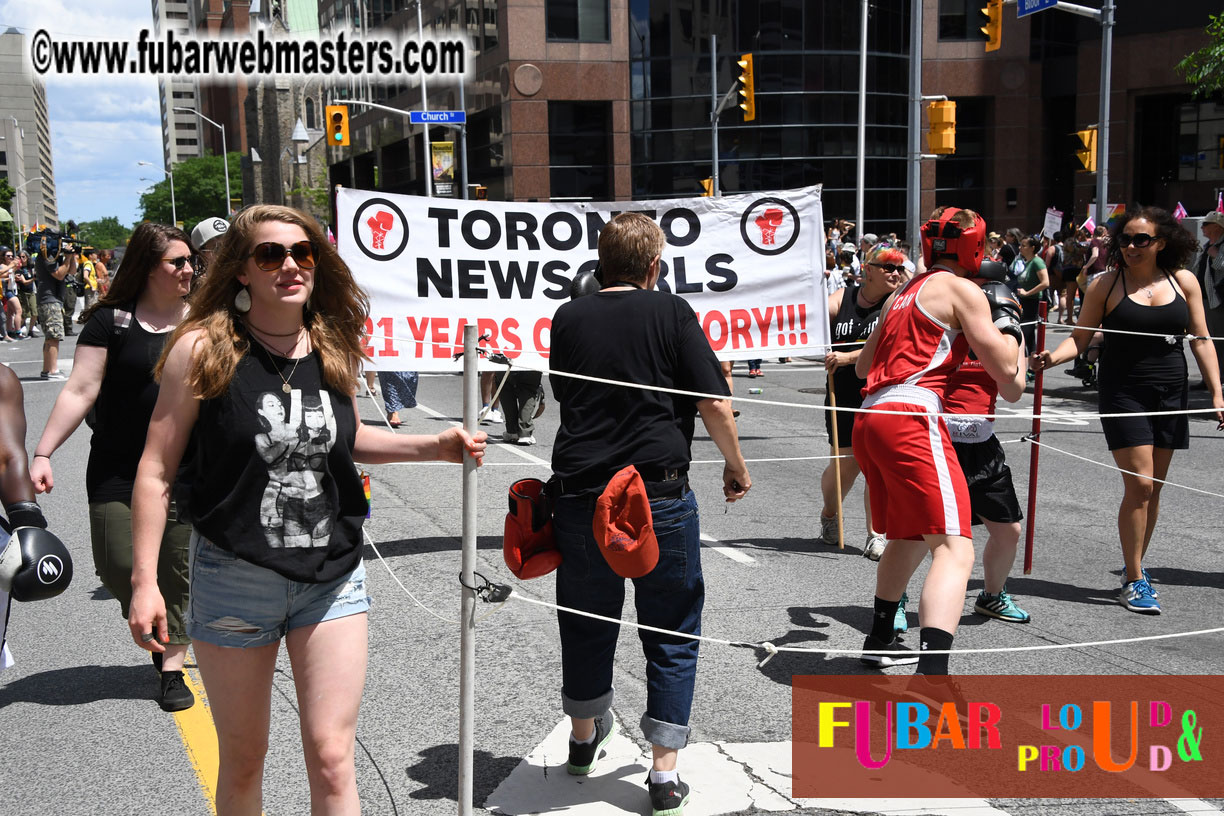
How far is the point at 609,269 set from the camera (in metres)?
3.78

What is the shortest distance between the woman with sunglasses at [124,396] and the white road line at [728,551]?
3.40 m

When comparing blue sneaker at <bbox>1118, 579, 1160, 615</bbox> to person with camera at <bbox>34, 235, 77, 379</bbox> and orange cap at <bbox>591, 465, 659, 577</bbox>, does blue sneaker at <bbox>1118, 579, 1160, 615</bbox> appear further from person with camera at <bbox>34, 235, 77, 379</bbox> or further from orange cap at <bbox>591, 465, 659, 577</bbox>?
person with camera at <bbox>34, 235, 77, 379</bbox>

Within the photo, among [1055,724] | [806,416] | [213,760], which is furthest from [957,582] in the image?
[806,416]

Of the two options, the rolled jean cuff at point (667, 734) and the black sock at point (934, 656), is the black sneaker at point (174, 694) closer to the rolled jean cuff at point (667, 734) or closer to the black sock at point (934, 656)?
the rolled jean cuff at point (667, 734)

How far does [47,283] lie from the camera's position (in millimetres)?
18141

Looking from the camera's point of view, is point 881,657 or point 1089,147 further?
point 1089,147

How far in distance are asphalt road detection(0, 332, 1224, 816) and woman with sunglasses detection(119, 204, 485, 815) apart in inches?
38.7

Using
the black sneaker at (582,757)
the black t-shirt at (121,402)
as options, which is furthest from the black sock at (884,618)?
the black t-shirt at (121,402)

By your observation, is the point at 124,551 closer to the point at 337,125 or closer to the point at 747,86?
the point at 747,86

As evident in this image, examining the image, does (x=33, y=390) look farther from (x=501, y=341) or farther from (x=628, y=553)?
(x=628, y=553)

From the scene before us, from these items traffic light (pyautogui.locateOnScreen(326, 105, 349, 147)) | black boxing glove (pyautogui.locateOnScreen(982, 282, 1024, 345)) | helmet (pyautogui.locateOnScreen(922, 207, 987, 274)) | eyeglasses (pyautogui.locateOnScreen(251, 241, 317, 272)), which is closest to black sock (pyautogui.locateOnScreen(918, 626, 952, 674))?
black boxing glove (pyautogui.locateOnScreen(982, 282, 1024, 345))

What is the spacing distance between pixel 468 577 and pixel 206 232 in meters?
2.78

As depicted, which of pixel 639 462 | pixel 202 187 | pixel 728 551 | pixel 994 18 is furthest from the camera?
pixel 202 187

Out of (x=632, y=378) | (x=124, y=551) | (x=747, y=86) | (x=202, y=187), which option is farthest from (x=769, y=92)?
Result: (x=202, y=187)
